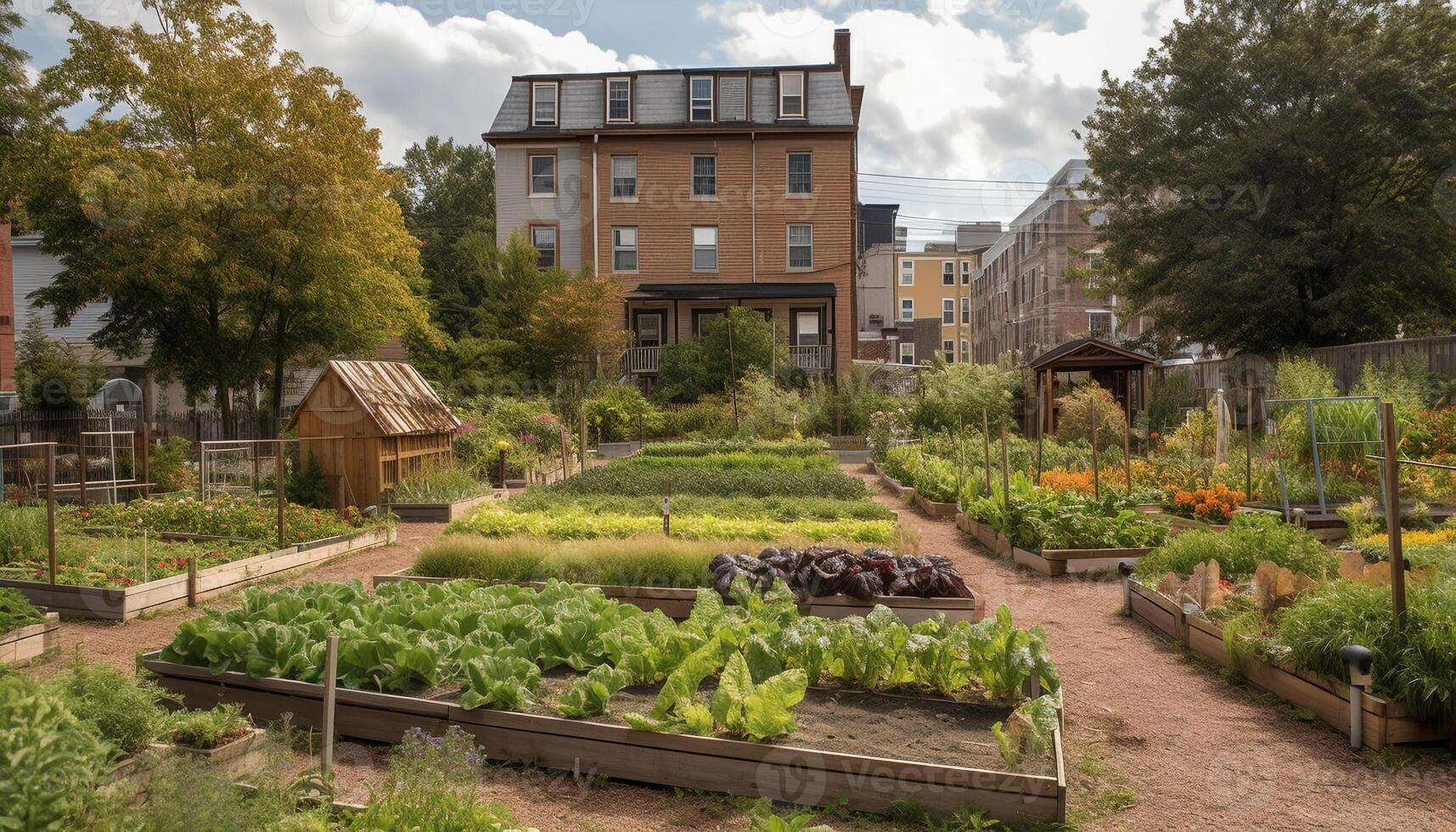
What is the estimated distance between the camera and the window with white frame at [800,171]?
1391 inches

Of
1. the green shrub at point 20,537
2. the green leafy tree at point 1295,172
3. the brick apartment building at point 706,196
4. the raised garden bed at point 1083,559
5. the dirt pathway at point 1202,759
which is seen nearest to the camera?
the dirt pathway at point 1202,759

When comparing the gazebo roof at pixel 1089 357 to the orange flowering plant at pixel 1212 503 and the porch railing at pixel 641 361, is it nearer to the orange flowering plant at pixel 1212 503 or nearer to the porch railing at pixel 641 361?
the orange flowering plant at pixel 1212 503

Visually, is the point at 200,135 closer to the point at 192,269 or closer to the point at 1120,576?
the point at 192,269

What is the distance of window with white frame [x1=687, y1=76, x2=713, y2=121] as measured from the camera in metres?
36.3

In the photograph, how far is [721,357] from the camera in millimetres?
30672

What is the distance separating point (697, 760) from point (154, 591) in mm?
6580

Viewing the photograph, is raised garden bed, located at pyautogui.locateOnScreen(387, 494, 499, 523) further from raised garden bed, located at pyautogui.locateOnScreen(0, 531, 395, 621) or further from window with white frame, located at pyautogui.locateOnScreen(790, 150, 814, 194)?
window with white frame, located at pyautogui.locateOnScreen(790, 150, 814, 194)

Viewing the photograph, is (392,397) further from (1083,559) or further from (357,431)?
(1083,559)

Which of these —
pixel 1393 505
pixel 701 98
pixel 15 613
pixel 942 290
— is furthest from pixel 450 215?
pixel 1393 505

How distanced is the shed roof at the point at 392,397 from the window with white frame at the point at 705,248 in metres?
19.7

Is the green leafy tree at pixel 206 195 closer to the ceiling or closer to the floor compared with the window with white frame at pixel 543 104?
closer to the floor

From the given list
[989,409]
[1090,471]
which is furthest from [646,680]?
[989,409]

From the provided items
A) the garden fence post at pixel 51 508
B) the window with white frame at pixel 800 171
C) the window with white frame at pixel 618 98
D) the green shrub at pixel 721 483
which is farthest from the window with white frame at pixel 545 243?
the garden fence post at pixel 51 508

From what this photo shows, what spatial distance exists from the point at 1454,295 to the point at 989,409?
37.3 feet
